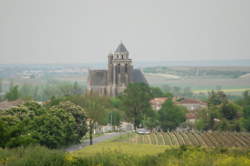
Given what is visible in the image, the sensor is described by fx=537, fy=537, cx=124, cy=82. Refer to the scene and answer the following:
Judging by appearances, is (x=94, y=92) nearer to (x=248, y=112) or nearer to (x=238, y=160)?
(x=248, y=112)

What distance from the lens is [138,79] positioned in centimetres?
11094

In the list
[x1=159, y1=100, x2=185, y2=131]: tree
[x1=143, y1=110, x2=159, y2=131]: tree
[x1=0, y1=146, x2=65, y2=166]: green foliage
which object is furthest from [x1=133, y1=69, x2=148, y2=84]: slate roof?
[x1=0, y1=146, x2=65, y2=166]: green foliage

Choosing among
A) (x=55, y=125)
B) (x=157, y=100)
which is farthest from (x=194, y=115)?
(x=55, y=125)

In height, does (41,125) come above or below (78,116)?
above

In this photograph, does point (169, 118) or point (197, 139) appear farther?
point (169, 118)

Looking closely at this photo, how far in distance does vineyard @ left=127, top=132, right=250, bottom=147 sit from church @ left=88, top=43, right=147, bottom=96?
49.9 meters

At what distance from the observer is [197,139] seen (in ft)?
176

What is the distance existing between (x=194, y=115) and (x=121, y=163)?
55448 millimetres

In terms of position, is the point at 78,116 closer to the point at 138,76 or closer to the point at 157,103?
the point at 157,103

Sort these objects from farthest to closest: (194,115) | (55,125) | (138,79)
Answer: (138,79), (194,115), (55,125)

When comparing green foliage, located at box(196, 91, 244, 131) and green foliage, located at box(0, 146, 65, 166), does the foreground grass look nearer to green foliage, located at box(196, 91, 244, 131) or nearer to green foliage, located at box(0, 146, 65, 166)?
green foliage, located at box(0, 146, 65, 166)

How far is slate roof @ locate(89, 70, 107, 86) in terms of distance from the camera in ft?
Answer: 361

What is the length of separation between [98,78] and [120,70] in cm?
562

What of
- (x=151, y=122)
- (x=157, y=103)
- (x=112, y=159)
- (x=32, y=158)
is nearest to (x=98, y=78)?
(x=157, y=103)
